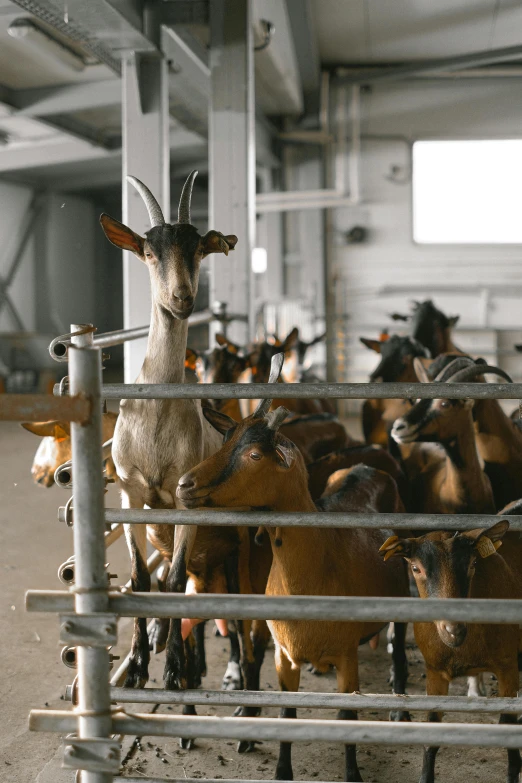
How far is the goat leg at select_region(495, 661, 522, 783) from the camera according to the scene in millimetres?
2848

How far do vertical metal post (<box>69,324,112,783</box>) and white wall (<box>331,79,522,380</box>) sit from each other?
11.5m

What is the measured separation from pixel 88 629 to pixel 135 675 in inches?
50.2

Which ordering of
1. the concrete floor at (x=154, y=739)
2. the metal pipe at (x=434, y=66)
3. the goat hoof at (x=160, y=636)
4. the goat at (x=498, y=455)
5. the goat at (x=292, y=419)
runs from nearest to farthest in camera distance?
the concrete floor at (x=154, y=739) → the goat hoof at (x=160, y=636) → the goat at (x=498, y=455) → the goat at (x=292, y=419) → the metal pipe at (x=434, y=66)

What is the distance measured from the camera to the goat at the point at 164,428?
2.99 m

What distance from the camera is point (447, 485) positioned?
4.08 m

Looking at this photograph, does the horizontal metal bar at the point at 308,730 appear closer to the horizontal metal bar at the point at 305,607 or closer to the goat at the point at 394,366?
the horizontal metal bar at the point at 305,607

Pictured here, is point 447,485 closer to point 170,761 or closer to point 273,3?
Result: point 170,761

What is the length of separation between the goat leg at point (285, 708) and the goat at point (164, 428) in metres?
0.36

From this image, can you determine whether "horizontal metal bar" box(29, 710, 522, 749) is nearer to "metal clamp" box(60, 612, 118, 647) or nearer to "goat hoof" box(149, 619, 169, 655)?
"metal clamp" box(60, 612, 118, 647)

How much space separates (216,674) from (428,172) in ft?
35.1

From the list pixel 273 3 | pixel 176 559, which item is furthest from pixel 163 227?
pixel 273 3

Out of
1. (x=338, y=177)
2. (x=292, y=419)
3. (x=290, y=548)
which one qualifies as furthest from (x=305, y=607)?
(x=338, y=177)

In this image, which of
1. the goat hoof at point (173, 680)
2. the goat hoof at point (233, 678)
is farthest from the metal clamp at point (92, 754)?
the goat hoof at point (233, 678)

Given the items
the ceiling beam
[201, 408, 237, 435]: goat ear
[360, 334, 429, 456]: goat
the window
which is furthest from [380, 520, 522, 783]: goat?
the window
